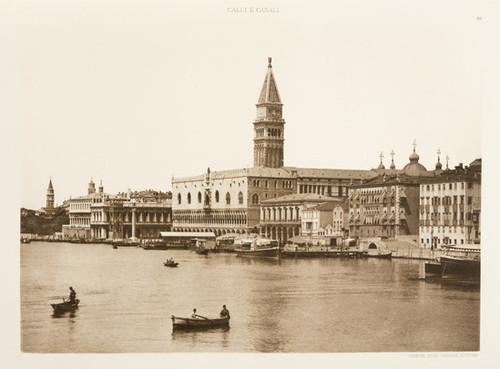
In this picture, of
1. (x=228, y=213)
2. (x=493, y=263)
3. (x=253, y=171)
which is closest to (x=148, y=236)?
(x=228, y=213)

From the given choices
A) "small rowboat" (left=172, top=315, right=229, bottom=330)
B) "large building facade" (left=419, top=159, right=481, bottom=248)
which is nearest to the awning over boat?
"large building facade" (left=419, top=159, right=481, bottom=248)

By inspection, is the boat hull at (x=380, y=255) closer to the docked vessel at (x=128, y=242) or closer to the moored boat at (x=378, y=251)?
the moored boat at (x=378, y=251)

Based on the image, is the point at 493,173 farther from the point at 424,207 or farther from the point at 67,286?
the point at 67,286

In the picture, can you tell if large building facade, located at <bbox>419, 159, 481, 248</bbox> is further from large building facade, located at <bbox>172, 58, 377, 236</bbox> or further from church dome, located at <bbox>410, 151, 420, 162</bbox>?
large building facade, located at <bbox>172, 58, 377, 236</bbox>

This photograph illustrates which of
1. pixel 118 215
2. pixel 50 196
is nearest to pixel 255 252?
pixel 118 215

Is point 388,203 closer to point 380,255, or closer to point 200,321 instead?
point 380,255

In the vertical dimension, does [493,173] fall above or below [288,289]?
above
